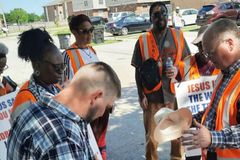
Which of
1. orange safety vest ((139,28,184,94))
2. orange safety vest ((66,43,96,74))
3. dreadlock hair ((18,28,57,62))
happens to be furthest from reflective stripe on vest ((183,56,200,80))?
dreadlock hair ((18,28,57,62))

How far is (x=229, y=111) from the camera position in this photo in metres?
2.24

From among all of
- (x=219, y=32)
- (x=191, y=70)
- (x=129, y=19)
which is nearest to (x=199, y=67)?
(x=191, y=70)

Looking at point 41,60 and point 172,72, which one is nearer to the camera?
point 41,60

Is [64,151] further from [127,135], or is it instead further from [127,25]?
[127,25]

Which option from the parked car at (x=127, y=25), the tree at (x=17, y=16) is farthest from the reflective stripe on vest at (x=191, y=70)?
the tree at (x=17, y=16)

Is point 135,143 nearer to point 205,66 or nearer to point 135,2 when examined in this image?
point 205,66

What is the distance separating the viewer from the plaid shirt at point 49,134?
1.47 meters

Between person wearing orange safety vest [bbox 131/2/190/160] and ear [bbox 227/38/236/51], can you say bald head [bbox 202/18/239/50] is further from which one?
person wearing orange safety vest [bbox 131/2/190/160]

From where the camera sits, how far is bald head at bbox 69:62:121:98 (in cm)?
163

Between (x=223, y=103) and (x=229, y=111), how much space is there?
0.08 meters

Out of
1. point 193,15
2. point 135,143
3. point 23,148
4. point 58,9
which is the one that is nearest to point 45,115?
point 23,148

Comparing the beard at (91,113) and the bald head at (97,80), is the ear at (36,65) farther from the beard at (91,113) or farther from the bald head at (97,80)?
the beard at (91,113)

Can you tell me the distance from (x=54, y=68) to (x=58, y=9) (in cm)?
9873

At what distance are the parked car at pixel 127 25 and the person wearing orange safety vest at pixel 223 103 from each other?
2560 cm
